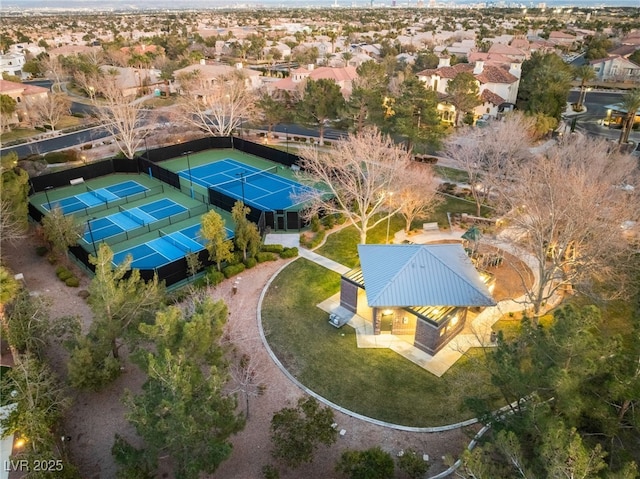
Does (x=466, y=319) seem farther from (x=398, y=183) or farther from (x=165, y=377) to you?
(x=165, y=377)

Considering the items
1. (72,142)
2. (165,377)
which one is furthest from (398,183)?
(72,142)

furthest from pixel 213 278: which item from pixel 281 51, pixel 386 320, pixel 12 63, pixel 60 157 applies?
pixel 281 51

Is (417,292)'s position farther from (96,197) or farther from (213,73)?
(213,73)

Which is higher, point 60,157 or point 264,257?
point 60,157

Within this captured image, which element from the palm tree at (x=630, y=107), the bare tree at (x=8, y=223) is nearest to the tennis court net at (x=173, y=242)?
the bare tree at (x=8, y=223)

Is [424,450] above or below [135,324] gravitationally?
below

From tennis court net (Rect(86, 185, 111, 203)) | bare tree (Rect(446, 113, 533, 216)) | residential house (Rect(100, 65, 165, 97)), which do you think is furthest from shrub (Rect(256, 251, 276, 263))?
residential house (Rect(100, 65, 165, 97))
